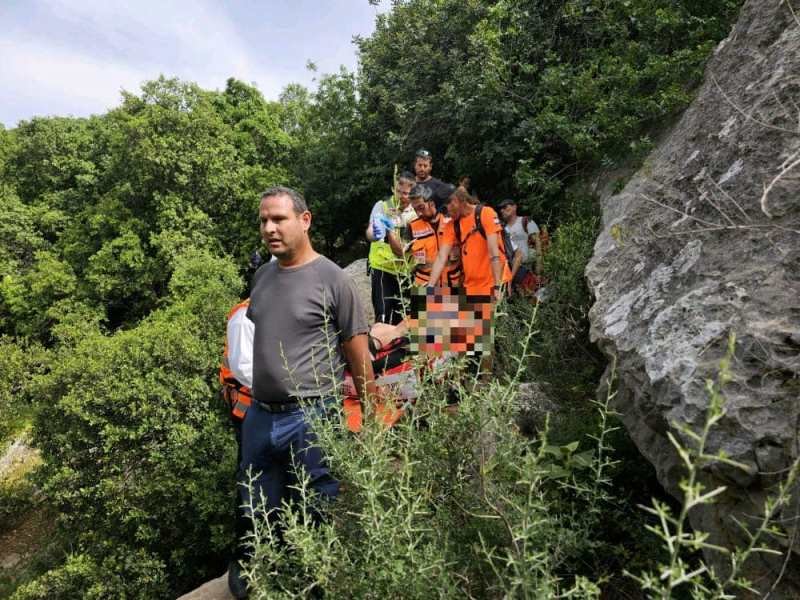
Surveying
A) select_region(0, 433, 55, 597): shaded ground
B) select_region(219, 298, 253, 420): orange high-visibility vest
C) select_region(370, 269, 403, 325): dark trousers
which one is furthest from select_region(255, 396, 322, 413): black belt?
select_region(0, 433, 55, 597): shaded ground

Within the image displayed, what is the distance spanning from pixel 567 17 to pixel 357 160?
5597 mm

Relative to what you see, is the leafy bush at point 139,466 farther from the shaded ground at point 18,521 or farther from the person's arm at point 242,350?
the shaded ground at point 18,521

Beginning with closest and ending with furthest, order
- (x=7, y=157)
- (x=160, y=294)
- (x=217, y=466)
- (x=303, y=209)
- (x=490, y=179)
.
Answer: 1. (x=303, y=209)
2. (x=217, y=466)
3. (x=490, y=179)
4. (x=160, y=294)
5. (x=7, y=157)

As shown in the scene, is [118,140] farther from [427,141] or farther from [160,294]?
[427,141]

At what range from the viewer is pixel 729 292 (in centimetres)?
203

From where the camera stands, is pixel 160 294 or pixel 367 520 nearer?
pixel 367 520

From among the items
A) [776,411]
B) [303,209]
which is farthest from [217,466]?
[776,411]

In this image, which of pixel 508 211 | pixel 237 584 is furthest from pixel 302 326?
pixel 508 211

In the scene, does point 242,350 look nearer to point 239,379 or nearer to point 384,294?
point 239,379

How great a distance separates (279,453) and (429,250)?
2.99m

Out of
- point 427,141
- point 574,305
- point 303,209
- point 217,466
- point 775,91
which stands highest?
point 427,141

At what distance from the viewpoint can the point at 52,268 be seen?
18453 mm

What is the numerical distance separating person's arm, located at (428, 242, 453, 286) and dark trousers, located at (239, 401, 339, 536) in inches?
82.3

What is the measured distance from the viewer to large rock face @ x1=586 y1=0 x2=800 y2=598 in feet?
5.74
